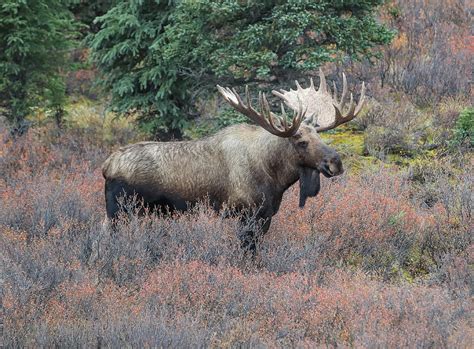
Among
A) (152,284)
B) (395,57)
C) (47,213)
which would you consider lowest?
(395,57)

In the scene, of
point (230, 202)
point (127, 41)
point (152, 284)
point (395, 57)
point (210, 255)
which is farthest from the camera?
→ point (395, 57)

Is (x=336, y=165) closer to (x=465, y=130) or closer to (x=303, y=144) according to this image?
(x=303, y=144)

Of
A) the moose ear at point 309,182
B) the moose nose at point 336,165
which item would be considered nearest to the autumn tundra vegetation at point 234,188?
the moose nose at point 336,165

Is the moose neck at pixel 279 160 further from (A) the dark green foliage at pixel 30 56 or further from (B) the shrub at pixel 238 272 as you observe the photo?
(A) the dark green foliage at pixel 30 56

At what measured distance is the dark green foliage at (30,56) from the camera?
11211 mm

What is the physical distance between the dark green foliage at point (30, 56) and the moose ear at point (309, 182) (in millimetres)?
5954

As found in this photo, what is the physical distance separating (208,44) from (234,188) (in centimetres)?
349

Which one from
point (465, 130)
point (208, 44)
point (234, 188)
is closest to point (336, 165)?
point (234, 188)

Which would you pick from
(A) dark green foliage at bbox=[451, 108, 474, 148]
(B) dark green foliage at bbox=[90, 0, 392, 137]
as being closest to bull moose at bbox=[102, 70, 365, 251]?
(B) dark green foliage at bbox=[90, 0, 392, 137]

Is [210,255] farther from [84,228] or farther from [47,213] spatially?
[47,213]

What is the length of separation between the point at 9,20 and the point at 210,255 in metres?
6.30

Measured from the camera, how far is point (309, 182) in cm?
668

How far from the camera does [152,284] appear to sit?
18.0 ft

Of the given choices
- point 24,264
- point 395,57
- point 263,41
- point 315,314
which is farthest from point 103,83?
point 315,314
